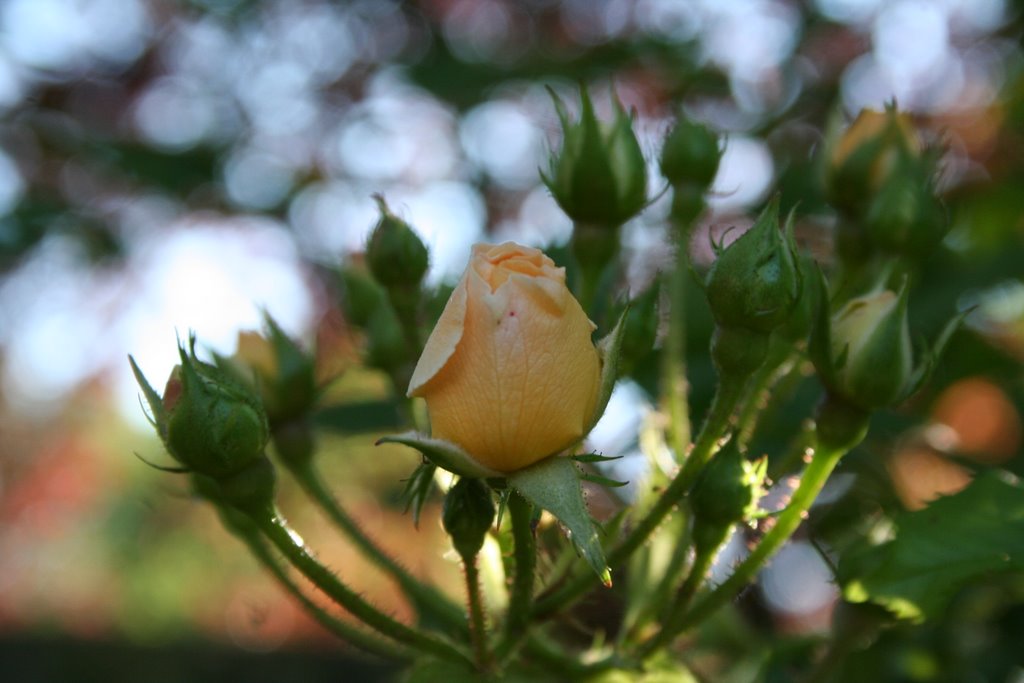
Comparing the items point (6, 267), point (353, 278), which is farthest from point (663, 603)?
point (6, 267)

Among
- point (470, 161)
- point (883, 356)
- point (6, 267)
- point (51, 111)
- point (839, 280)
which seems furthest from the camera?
point (51, 111)

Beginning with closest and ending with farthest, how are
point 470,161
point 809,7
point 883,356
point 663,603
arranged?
point 883,356
point 663,603
point 809,7
point 470,161

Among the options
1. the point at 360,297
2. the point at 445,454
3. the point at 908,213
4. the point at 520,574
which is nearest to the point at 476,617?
the point at 520,574

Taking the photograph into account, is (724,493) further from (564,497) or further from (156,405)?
(156,405)

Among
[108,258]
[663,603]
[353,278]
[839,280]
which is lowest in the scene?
[108,258]

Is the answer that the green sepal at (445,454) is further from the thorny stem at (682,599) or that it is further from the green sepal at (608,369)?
the thorny stem at (682,599)

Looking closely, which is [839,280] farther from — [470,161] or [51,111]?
[51,111]

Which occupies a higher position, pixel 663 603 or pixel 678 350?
pixel 678 350

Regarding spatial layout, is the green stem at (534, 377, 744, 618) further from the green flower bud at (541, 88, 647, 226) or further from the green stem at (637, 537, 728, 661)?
the green flower bud at (541, 88, 647, 226)
